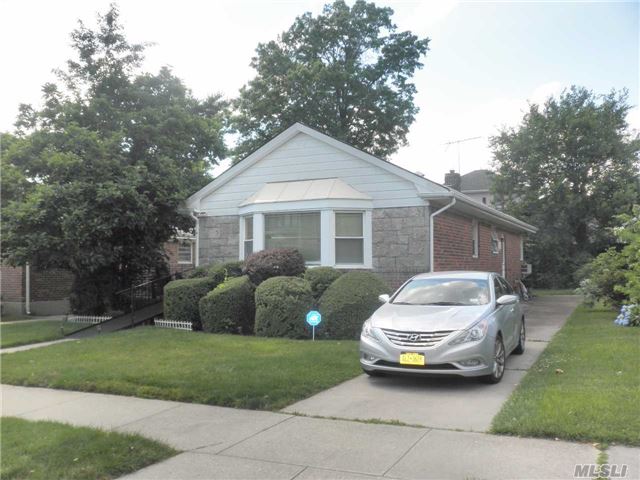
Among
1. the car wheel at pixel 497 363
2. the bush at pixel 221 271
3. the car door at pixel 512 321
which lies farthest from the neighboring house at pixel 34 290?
the car wheel at pixel 497 363

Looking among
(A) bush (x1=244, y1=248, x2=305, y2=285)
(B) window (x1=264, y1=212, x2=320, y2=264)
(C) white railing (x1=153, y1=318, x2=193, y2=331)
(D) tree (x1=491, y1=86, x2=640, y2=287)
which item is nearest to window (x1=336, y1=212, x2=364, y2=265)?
(B) window (x1=264, y1=212, x2=320, y2=264)

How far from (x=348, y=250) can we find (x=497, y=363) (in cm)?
693

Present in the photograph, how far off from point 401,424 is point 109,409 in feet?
11.0

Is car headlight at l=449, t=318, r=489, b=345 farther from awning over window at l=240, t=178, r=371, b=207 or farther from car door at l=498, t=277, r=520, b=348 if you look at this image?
awning over window at l=240, t=178, r=371, b=207

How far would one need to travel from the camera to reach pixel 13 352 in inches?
395

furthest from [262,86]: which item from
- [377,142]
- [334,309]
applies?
[334,309]

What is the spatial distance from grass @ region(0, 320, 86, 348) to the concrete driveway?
25.5 feet

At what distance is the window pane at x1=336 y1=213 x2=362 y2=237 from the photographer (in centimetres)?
1369

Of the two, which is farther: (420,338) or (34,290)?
(34,290)

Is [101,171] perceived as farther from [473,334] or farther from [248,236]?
[473,334]

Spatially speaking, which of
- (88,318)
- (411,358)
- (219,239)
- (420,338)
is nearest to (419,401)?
(411,358)

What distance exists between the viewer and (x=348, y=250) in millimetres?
13711

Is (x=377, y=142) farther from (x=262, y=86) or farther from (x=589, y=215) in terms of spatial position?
(x=589, y=215)

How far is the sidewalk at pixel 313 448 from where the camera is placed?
421 centimetres
